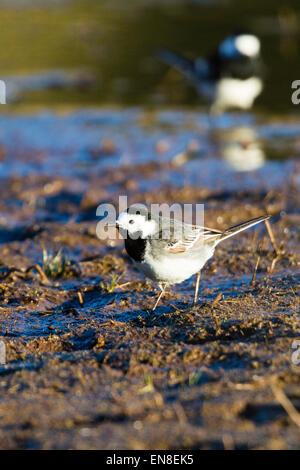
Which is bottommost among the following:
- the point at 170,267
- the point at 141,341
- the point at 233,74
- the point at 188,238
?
the point at 141,341

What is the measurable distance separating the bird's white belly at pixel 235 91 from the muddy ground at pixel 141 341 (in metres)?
4.23

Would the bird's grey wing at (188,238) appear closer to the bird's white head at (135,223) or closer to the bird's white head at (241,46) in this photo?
the bird's white head at (135,223)

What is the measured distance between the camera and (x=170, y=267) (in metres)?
4.91

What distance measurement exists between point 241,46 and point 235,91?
909 mm

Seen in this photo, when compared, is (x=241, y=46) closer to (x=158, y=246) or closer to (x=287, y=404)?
(x=158, y=246)

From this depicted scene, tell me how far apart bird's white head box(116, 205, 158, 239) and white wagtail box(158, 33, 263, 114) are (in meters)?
Answer: 7.23

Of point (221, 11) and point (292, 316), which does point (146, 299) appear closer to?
point (292, 316)

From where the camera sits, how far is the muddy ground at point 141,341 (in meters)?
3.44

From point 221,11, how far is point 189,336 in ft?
56.4

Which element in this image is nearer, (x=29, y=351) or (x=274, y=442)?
(x=274, y=442)

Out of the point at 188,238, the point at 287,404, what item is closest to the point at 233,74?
the point at 188,238

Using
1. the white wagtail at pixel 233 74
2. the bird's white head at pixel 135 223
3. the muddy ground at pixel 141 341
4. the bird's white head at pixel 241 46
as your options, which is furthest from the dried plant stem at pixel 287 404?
the bird's white head at pixel 241 46

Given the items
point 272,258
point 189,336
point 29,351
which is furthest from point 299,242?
point 29,351
